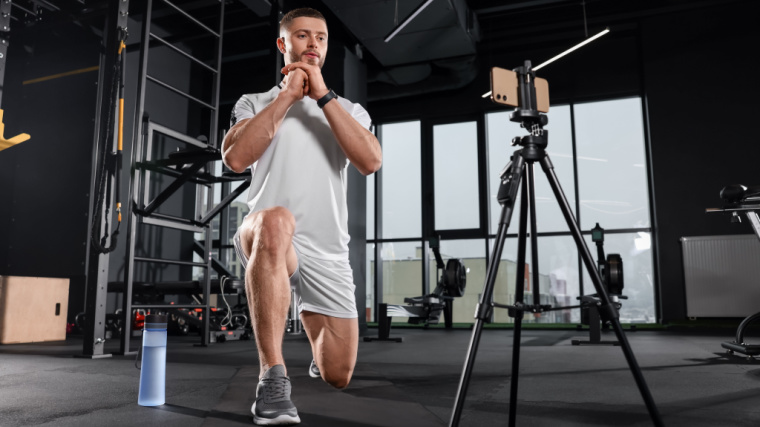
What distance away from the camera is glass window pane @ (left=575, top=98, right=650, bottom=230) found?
7.55 m

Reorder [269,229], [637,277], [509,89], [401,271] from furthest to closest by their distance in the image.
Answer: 1. [401,271]
2. [637,277]
3. [269,229]
4. [509,89]

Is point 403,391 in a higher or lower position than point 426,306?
lower

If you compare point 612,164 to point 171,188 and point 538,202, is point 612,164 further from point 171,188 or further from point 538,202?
point 171,188

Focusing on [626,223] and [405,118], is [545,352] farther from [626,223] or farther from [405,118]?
[405,118]

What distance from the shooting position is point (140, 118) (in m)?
3.55

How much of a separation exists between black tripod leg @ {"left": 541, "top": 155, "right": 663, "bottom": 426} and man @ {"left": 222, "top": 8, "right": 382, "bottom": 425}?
2.18 ft

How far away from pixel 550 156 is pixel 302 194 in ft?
21.6

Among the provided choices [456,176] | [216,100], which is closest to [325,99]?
[216,100]

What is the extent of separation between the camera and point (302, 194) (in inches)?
70.4

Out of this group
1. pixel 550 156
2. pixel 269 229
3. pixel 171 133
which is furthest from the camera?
pixel 550 156

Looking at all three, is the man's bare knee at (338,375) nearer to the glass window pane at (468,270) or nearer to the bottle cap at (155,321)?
the bottle cap at (155,321)

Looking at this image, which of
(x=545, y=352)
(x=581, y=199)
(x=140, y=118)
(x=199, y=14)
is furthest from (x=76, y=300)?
(x=581, y=199)

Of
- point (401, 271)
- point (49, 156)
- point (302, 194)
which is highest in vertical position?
point (49, 156)

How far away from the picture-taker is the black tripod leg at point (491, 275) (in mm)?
1170
